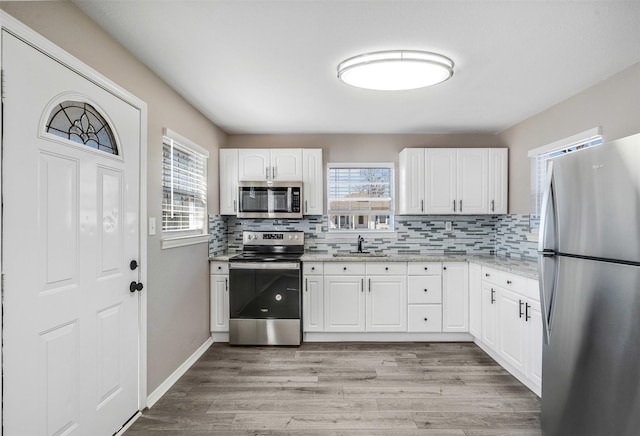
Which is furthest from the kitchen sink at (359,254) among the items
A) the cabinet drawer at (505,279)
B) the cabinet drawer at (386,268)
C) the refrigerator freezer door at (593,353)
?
the refrigerator freezer door at (593,353)

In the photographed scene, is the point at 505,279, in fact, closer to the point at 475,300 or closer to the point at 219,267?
the point at 475,300

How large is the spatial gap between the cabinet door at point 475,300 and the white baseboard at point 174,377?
110 inches

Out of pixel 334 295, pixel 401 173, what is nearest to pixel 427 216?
pixel 401 173

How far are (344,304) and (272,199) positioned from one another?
1409 millimetres

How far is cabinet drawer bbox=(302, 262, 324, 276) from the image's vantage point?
11.9 feet

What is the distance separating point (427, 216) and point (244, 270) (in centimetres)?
230

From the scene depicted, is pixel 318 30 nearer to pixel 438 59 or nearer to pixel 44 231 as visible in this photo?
pixel 438 59

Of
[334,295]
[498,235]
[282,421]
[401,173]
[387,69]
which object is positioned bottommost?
[282,421]

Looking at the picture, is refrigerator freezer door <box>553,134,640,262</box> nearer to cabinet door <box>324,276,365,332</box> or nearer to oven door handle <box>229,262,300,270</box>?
cabinet door <box>324,276,365,332</box>

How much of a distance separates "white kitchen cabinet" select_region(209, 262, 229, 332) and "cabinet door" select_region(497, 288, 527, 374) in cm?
267

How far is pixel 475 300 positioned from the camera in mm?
3475

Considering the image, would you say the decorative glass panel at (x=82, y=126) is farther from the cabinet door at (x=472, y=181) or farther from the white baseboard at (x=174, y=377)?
the cabinet door at (x=472, y=181)

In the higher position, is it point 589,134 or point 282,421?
point 589,134

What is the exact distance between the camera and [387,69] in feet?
7.18
